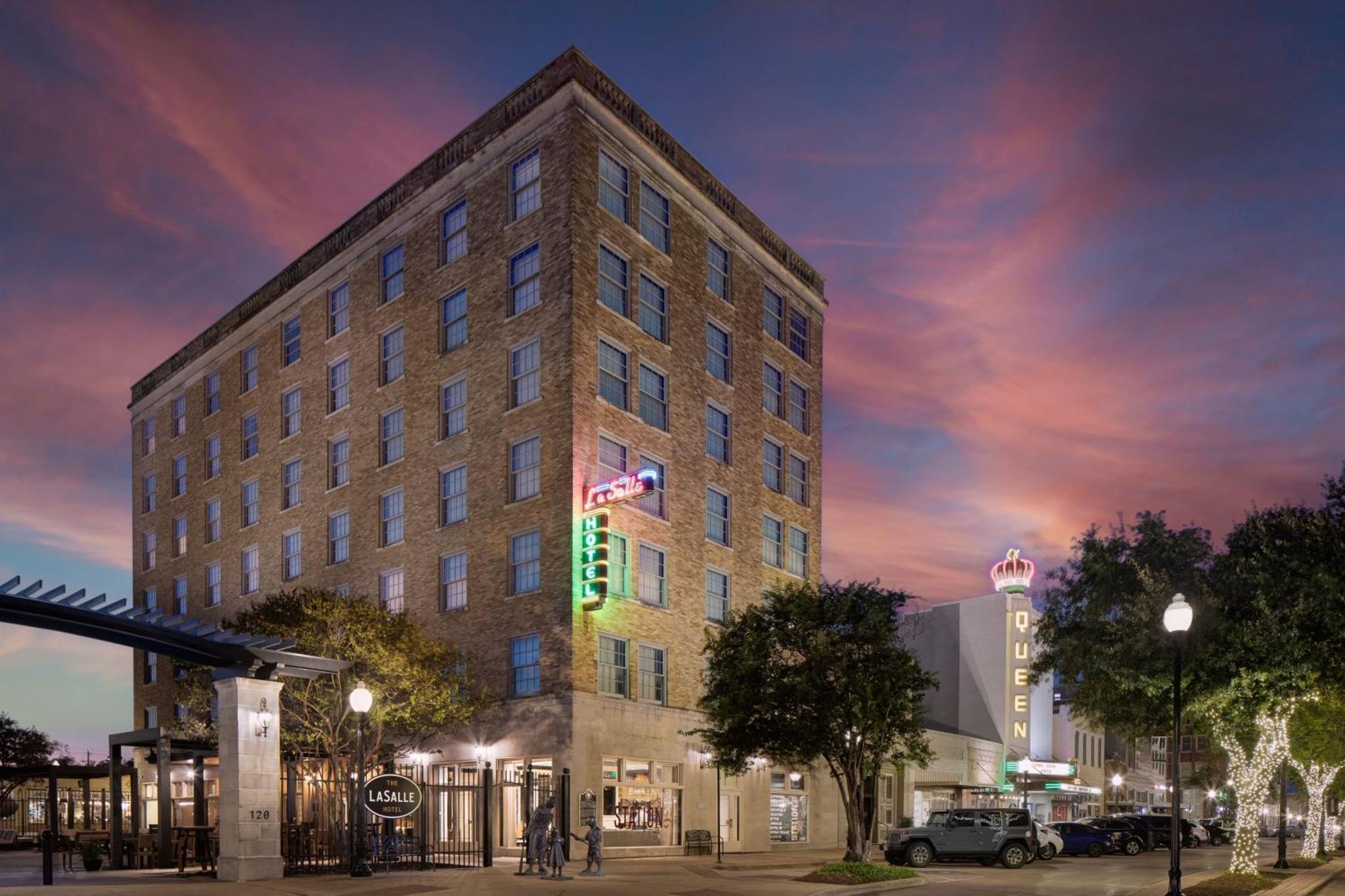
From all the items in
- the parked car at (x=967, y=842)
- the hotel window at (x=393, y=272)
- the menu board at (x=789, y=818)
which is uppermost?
the hotel window at (x=393, y=272)

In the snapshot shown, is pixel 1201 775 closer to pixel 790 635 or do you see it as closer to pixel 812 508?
pixel 812 508

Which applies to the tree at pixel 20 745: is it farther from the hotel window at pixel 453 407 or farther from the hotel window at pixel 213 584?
the hotel window at pixel 453 407

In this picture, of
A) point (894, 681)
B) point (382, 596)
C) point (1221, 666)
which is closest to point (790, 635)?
point (894, 681)

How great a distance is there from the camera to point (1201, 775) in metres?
108

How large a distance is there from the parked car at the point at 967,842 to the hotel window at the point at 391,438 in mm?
23468

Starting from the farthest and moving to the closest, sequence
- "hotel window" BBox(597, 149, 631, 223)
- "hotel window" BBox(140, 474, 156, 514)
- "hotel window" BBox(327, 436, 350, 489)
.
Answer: "hotel window" BBox(140, 474, 156, 514), "hotel window" BBox(327, 436, 350, 489), "hotel window" BBox(597, 149, 631, 223)

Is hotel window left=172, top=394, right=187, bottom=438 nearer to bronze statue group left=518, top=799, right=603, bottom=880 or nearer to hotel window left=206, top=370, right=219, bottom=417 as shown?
hotel window left=206, top=370, right=219, bottom=417

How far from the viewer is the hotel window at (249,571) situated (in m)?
54.3

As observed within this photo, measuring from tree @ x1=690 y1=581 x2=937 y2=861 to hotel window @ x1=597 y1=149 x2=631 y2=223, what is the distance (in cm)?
1654

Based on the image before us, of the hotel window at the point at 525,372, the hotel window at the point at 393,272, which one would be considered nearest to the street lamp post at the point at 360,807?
the hotel window at the point at 525,372

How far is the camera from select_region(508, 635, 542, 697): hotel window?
38375mm

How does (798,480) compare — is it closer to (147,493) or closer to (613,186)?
(613,186)

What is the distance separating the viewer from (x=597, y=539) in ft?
123

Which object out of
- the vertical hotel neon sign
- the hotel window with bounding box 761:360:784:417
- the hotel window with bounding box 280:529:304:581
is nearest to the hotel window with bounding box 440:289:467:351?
the vertical hotel neon sign
